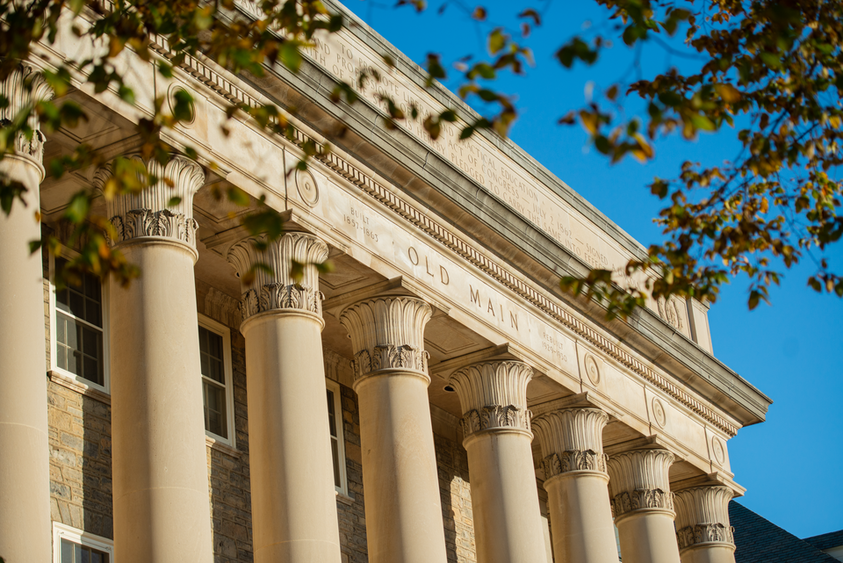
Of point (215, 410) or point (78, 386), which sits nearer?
point (78, 386)

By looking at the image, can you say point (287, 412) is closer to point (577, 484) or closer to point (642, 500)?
point (577, 484)

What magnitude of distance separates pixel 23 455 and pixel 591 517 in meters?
16.1

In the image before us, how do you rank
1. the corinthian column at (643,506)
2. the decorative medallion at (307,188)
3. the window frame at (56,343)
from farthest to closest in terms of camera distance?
1. the corinthian column at (643,506)
2. the decorative medallion at (307,188)
3. the window frame at (56,343)

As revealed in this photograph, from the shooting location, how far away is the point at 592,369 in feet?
94.9

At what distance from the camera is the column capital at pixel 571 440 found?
27.7 metres

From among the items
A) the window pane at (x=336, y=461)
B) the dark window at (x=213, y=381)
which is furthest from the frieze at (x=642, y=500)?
the dark window at (x=213, y=381)

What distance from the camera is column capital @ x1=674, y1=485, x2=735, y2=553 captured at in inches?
→ 1307

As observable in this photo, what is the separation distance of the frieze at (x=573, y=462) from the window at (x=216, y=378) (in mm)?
8169

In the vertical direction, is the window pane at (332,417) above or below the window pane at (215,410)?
above

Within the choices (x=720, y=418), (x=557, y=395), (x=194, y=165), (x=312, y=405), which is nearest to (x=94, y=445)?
(x=312, y=405)

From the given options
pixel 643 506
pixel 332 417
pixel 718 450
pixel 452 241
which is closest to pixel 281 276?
pixel 452 241

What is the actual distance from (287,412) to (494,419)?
23.1 ft

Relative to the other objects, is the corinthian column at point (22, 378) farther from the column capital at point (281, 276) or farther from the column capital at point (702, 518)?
the column capital at point (702, 518)

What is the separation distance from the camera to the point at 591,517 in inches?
1076
